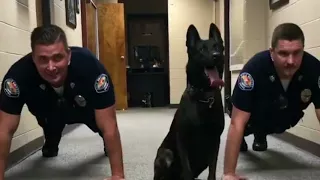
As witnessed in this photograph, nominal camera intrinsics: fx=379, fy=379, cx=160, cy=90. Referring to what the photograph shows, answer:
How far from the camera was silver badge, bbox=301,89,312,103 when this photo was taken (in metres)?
1.83

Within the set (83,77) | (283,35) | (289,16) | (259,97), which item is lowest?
(259,97)

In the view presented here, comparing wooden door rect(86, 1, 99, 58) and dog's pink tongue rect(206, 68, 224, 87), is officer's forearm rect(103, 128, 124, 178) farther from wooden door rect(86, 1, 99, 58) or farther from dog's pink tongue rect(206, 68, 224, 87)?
wooden door rect(86, 1, 99, 58)

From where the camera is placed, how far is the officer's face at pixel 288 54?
1599 millimetres

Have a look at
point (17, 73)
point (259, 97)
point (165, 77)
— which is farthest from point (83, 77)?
point (165, 77)

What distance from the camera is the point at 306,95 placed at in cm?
185

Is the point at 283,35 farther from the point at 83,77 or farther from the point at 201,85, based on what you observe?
the point at 83,77

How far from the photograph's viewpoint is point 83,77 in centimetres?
170

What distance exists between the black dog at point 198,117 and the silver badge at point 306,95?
0.44 m

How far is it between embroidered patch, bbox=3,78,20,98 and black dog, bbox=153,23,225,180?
27.6 inches

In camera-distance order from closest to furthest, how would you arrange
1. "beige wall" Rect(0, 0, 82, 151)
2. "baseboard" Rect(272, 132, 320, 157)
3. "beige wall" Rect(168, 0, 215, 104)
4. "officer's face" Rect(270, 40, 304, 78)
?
"officer's face" Rect(270, 40, 304, 78) → "beige wall" Rect(0, 0, 82, 151) → "baseboard" Rect(272, 132, 320, 157) → "beige wall" Rect(168, 0, 215, 104)

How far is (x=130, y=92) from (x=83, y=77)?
6.22 meters

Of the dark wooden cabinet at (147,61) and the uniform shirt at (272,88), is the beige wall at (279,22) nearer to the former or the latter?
the uniform shirt at (272,88)

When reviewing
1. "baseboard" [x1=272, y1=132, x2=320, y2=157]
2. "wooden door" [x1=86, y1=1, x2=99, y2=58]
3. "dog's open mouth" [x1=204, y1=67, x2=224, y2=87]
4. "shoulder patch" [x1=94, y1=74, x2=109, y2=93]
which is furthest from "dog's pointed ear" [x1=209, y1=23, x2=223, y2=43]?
"wooden door" [x1=86, y1=1, x2=99, y2=58]

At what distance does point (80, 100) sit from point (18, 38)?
3.49 feet
